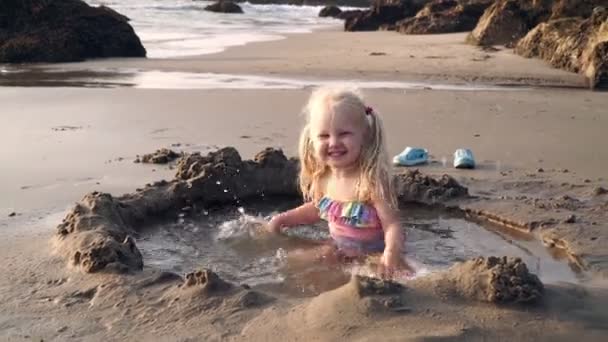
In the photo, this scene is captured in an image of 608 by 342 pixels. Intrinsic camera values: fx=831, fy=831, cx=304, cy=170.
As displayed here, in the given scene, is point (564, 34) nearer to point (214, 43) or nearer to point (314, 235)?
point (214, 43)

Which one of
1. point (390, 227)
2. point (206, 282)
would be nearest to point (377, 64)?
point (390, 227)

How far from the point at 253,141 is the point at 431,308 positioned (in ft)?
11.8

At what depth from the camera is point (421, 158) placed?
18.2 feet

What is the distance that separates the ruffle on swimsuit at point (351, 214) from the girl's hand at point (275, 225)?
0.24m

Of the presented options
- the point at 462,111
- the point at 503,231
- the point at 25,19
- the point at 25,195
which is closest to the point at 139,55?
the point at 25,19

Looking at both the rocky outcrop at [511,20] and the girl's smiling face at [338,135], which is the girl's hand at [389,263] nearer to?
the girl's smiling face at [338,135]

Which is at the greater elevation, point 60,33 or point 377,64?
point 60,33

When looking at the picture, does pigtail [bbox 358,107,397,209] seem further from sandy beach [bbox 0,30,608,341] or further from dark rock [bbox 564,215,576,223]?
dark rock [bbox 564,215,576,223]

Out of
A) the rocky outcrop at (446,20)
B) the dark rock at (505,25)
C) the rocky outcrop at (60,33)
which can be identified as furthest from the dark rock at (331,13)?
the rocky outcrop at (60,33)

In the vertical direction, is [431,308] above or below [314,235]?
above

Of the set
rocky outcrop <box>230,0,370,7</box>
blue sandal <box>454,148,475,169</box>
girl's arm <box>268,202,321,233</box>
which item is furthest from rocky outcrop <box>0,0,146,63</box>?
rocky outcrop <box>230,0,370,7</box>

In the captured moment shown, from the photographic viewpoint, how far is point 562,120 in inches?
273

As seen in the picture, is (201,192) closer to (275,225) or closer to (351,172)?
(275,225)

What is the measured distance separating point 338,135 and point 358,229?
1.62ft
